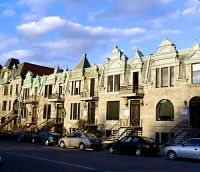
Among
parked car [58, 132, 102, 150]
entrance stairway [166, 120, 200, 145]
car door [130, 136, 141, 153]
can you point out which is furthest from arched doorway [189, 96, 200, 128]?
parked car [58, 132, 102, 150]

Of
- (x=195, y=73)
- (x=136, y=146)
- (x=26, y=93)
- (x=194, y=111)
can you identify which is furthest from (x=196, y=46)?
(x=26, y=93)

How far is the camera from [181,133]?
101ft

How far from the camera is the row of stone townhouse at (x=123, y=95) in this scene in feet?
108

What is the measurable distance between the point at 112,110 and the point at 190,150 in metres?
19.4

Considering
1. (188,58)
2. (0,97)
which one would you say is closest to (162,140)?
(188,58)

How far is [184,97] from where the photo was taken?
32969 millimetres

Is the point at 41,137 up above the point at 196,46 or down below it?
below

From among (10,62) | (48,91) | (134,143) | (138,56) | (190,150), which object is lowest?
(190,150)

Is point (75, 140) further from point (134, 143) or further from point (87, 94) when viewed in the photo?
point (87, 94)

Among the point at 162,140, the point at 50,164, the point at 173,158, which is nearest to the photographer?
the point at 50,164

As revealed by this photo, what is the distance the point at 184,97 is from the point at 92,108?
13754 millimetres

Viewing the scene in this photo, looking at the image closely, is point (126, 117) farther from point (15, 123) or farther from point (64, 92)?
point (15, 123)

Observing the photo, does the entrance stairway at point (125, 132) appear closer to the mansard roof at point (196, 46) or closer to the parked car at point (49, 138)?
the parked car at point (49, 138)

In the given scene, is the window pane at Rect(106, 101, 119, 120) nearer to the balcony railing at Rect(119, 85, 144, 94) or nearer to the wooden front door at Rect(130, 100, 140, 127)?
the wooden front door at Rect(130, 100, 140, 127)
